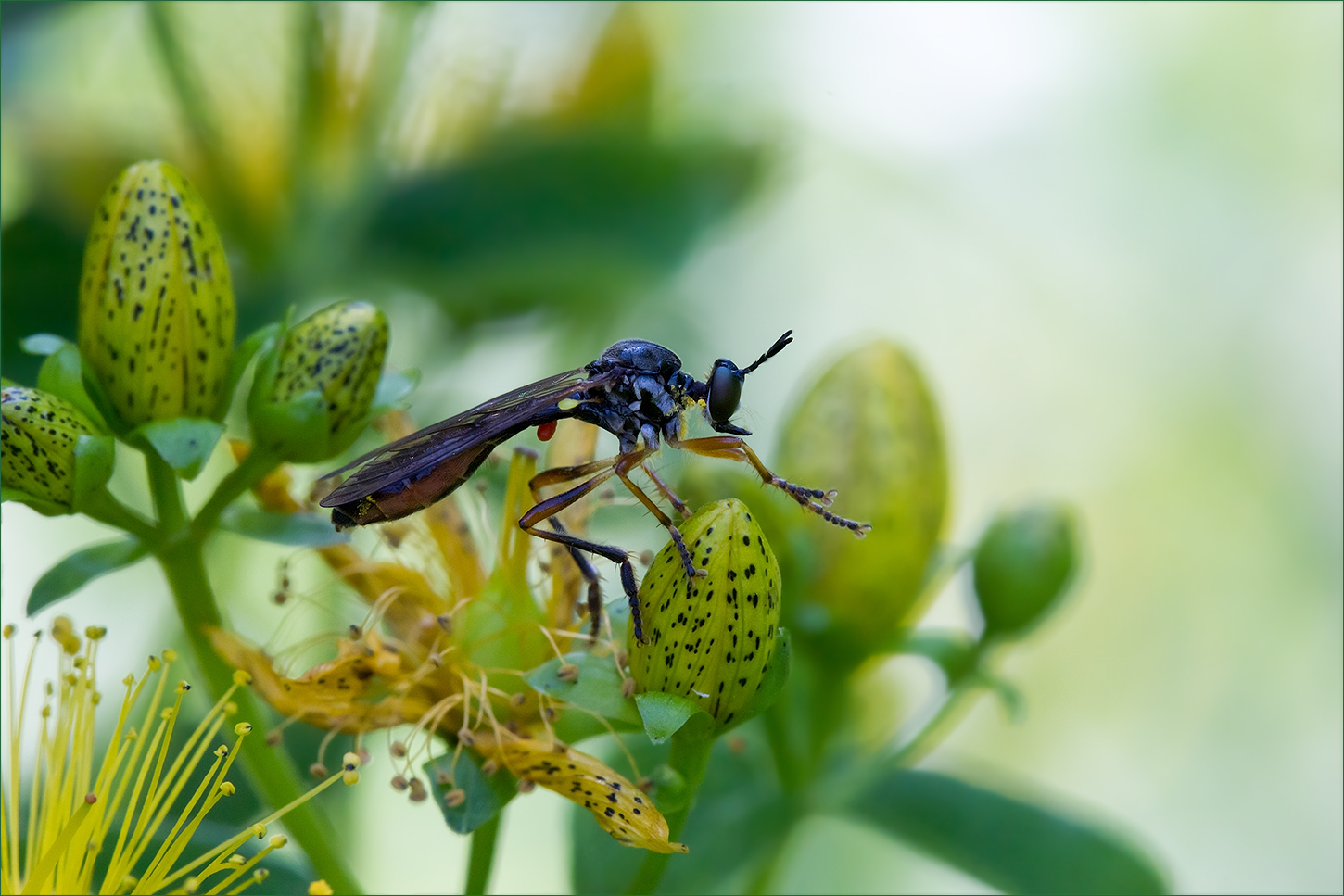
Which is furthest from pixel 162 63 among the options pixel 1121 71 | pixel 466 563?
pixel 1121 71

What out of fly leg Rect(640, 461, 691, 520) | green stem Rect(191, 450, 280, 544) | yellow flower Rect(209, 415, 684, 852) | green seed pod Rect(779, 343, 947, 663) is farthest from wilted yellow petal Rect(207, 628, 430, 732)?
green seed pod Rect(779, 343, 947, 663)

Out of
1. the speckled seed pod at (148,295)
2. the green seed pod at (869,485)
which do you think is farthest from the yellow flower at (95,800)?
the green seed pod at (869,485)

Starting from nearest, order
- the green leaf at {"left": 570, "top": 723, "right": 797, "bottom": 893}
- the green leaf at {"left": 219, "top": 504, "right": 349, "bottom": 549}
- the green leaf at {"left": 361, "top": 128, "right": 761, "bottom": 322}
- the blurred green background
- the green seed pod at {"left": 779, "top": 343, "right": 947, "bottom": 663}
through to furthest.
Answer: the green leaf at {"left": 219, "top": 504, "right": 349, "bottom": 549} < the green leaf at {"left": 570, "top": 723, "right": 797, "bottom": 893} < the green seed pod at {"left": 779, "top": 343, "right": 947, "bottom": 663} < the blurred green background < the green leaf at {"left": 361, "top": 128, "right": 761, "bottom": 322}

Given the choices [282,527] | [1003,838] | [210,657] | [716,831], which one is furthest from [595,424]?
[1003,838]

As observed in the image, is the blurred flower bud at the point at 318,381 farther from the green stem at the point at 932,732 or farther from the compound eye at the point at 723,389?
the green stem at the point at 932,732

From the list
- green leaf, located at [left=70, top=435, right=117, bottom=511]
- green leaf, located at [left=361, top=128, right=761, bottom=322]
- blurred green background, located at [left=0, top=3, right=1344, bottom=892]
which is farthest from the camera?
green leaf, located at [left=361, top=128, right=761, bottom=322]

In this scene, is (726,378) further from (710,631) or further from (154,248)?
(154,248)

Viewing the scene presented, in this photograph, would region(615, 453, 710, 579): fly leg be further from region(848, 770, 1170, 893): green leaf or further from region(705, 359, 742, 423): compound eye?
region(848, 770, 1170, 893): green leaf
